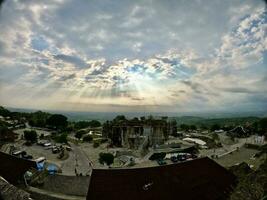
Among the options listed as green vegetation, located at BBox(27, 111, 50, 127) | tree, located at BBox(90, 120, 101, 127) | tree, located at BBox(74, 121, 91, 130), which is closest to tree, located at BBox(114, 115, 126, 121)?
tree, located at BBox(90, 120, 101, 127)

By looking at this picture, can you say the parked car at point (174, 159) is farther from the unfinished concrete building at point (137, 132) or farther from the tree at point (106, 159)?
the unfinished concrete building at point (137, 132)

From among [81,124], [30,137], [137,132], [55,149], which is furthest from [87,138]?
[81,124]

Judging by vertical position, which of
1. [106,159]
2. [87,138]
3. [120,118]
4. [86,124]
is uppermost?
[120,118]

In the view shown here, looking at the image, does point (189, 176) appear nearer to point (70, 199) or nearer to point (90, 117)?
point (70, 199)

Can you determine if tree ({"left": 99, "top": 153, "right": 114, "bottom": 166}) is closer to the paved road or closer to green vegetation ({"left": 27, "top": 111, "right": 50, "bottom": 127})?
the paved road

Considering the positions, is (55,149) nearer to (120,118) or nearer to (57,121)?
(120,118)

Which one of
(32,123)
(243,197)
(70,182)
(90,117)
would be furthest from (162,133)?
(243,197)
